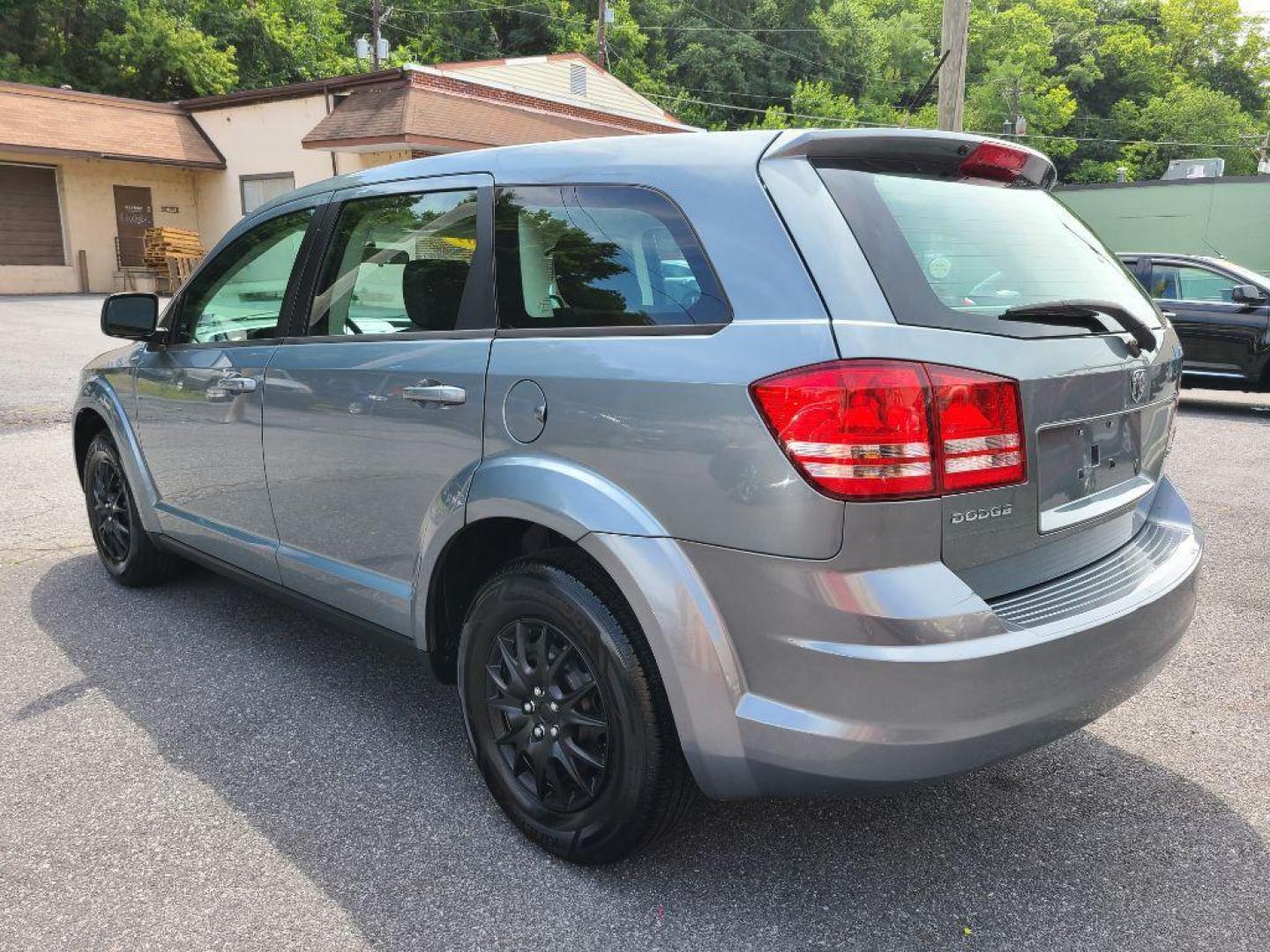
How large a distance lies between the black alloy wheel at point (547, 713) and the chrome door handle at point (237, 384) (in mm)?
1456

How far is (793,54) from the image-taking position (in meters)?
55.1

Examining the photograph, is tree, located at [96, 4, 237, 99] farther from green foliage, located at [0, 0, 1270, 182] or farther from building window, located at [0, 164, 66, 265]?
building window, located at [0, 164, 66, 265]

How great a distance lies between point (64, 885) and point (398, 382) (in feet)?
4.96

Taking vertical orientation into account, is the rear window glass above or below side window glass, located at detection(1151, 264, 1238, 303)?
above

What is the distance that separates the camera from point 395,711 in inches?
132

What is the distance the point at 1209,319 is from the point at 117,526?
1034 cm

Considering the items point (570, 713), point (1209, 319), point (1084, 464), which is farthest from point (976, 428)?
point (1209, 319)

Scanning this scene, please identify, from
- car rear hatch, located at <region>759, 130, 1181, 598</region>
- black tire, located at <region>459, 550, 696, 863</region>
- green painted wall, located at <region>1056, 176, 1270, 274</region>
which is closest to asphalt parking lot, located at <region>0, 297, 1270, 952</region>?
black tire, located at <region>459, 550, 696, 863</region>

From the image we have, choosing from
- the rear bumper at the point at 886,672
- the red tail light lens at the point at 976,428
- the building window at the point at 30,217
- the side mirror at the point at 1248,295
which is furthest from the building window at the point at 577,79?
the rear bumper at the point at 886,672

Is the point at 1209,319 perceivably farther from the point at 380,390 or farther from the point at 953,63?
the point at 380,390

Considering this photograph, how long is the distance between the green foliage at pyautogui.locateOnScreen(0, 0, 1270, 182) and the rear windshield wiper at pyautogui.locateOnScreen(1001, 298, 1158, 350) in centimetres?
3542

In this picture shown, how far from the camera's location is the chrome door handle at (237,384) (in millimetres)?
3383

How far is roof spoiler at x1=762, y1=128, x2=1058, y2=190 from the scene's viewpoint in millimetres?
2203

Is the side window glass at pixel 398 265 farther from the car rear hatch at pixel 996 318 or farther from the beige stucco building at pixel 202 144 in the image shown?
the beige stucco building at pixel 202 144
